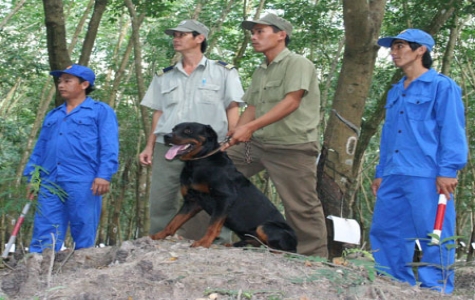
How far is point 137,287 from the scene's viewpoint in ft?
12.1

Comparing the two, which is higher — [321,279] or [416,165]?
[416,165]

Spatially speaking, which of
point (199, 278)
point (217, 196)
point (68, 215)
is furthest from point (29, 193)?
point (199, 278)

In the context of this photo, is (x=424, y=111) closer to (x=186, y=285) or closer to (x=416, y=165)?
(x=416, y=165)

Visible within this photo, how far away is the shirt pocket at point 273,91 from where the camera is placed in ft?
19.1

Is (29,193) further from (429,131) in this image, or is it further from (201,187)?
(429,131)

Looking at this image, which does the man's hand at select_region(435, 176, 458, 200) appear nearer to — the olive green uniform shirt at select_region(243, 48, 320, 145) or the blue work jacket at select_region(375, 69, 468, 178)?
the blue work jacket at select_region(375, 69, 468, 178)

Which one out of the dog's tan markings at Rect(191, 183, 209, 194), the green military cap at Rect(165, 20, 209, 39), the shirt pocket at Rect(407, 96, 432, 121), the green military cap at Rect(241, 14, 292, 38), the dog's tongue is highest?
the green military cap at Rect(241, 14, 292, 38)

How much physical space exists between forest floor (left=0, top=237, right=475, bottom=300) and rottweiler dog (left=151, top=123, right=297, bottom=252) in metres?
0.49

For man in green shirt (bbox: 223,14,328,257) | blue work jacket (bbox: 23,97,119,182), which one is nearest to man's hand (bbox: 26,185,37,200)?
blue work jacket (bbox: 23,97,119,182)

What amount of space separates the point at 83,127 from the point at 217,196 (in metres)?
1.84

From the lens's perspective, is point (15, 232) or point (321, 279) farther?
point (15, 232)

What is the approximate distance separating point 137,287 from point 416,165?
2461mm

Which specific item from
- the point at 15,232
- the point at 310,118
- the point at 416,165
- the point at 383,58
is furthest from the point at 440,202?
the point at 383,58

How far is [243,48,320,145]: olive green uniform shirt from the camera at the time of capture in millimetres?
5721
